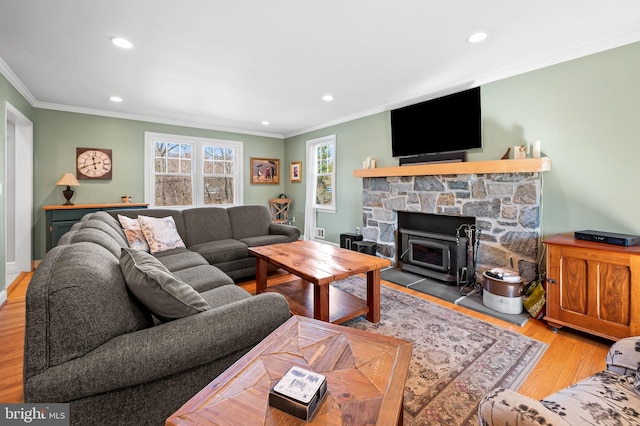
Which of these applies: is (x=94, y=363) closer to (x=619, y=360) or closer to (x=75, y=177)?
(x=619, y=360)

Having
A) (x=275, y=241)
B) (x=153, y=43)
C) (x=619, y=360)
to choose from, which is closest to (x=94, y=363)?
(x=619, y=360)

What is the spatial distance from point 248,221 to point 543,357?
3661mm

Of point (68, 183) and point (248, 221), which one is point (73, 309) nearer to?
point (248, 221)

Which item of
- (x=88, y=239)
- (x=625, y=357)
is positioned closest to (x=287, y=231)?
(x=88, y=239)

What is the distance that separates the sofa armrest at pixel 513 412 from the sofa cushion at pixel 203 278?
1848mm

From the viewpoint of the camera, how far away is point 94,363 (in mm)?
971

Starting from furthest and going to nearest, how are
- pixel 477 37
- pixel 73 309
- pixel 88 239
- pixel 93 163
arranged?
pixel 93 163
pixel 477 37
pixel 88 239
pixel 73 309

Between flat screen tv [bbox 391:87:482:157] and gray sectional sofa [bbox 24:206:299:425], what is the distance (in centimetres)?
300

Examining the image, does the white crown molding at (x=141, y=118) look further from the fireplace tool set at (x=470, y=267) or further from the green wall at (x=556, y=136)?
the fireplace tool set at (x=470, y=267)

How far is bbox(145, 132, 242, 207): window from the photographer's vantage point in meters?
5.03

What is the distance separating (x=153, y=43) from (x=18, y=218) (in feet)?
10.9

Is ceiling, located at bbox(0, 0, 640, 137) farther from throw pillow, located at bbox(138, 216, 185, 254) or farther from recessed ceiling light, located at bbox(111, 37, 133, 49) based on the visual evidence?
throw pillow, located at bbox(138, 216, 185, 254)

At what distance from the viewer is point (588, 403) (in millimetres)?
1040

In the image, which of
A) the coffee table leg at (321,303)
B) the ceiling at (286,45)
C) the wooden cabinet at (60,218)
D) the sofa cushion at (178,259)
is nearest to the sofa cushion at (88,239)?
the sofa cushion at (178,259)
